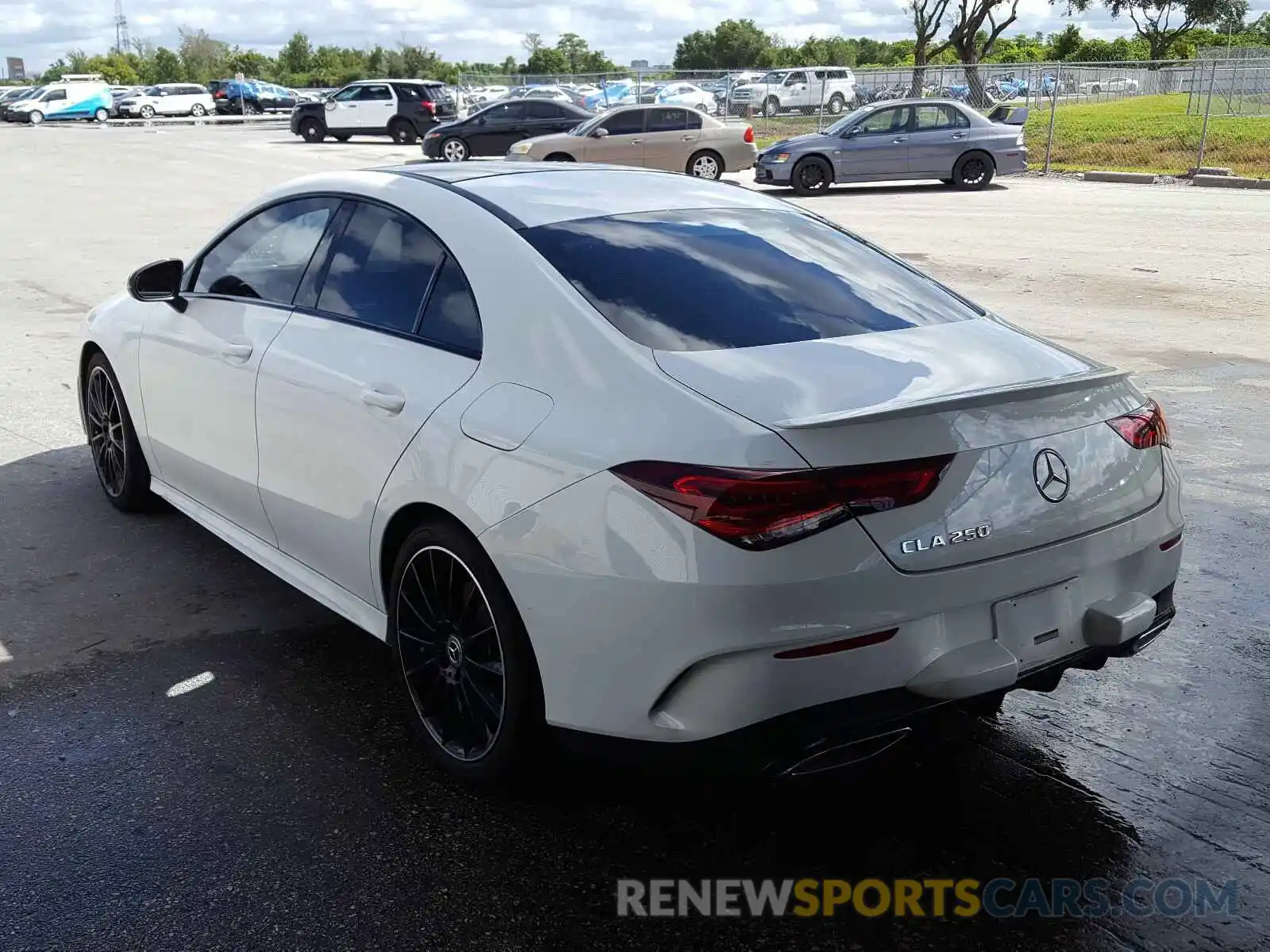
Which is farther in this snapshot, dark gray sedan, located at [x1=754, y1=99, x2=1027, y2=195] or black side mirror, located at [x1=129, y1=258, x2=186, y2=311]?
dark gray sedan, located at [x1=754, y1=99, x2=1027, y2=195]

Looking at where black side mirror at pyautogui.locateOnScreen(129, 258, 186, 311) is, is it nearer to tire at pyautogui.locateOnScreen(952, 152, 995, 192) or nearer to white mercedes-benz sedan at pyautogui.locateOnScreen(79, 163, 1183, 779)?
white mercedes-benz sedan at pyautogui.locateOnScreen(79, 163, 1183, 779)

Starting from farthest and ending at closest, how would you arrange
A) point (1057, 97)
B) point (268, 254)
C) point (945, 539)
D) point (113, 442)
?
point (1057, 97) → point (113, 442) → point (268, 254) → point (945, 539)

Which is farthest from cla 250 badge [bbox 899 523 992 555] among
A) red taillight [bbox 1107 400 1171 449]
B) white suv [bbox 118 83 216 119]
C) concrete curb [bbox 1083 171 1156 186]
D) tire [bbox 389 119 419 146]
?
white suv [bbox 118 83 216 119]

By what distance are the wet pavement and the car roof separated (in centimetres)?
156

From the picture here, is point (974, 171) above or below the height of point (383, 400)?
below

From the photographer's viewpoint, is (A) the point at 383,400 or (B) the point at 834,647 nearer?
(B) the point at 834,647

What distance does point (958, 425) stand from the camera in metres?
2.84

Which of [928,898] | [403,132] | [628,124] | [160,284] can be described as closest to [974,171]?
[628,124]

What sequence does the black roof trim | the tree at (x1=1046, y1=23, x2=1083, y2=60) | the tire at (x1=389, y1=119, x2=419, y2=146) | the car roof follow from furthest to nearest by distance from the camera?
1. the tree at (x1=1046, y1=23, x2=1083, y2=60)
2. the tire at (x1=389, y1=119, x2=419, y2=146)
3. the car roof
4. the black roof trim

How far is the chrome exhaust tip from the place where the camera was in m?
2.79

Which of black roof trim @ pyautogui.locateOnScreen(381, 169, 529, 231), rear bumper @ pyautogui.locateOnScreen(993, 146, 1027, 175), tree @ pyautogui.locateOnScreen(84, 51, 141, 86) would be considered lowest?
rear bumper @ pyautogui.locateOnScreen(993, 146, 1027, 175)

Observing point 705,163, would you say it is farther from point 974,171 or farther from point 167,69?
point 167,69

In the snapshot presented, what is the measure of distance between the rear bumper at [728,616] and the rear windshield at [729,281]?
0.59 metres

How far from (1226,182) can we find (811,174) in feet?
23.7
